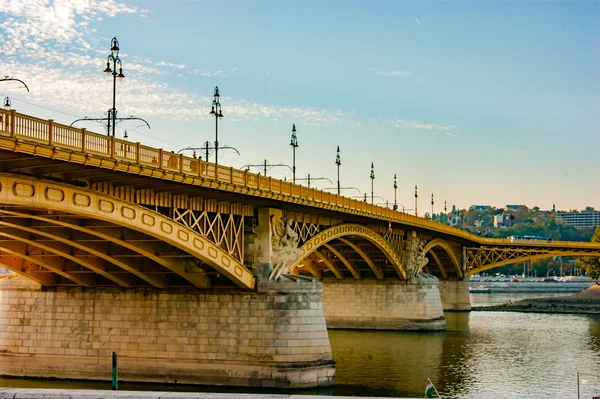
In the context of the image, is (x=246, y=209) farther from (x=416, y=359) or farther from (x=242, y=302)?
(x=416, y=359)

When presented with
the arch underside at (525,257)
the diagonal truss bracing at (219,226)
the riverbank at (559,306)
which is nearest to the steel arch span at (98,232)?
the diagonal truss bracing at (219,226)

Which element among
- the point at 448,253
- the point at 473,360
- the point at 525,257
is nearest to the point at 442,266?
the point at 448,253

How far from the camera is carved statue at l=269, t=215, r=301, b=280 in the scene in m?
47.2

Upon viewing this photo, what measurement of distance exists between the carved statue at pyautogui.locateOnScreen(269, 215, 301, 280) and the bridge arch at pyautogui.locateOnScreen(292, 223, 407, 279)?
116 cm

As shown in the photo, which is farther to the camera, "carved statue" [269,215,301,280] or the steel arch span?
"carved statue" [269,215,301,280]

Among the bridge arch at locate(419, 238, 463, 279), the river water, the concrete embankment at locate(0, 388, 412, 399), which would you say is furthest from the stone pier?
the concrete embankment at locate(0, 388, 412, 399)

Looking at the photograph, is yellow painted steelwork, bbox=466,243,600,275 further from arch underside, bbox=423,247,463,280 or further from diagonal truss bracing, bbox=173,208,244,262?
diagonal truss bracing, bbox=173,208,244,262

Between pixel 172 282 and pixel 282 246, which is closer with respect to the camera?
pixel 172 282

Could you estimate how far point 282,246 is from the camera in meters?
48.8

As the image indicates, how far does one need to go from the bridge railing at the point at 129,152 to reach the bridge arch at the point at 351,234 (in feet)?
10.1

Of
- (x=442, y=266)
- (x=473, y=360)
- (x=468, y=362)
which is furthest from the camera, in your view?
(x=442, y=266)

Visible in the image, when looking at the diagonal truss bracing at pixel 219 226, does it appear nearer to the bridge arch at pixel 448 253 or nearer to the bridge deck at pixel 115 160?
the bridge deck at pixel 115 160

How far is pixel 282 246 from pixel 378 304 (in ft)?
106

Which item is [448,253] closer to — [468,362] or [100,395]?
[468,362]
